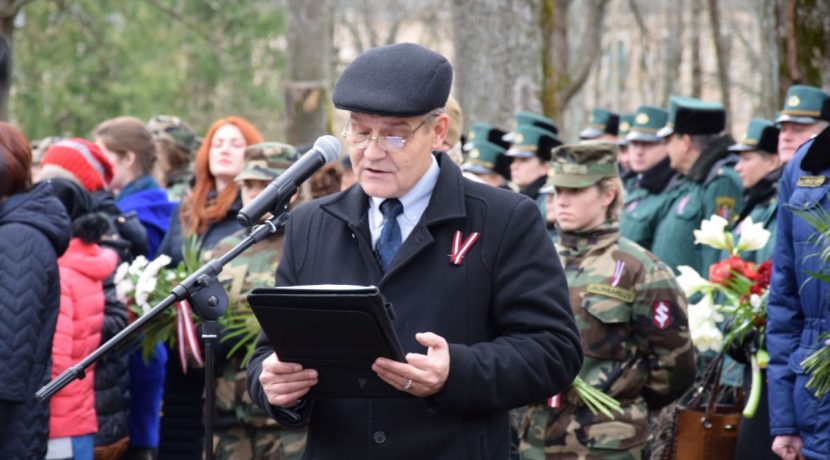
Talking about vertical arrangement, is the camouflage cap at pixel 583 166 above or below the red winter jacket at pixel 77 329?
above

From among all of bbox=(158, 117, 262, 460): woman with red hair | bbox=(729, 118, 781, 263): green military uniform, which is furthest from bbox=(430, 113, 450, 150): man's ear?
bbox=(729, 118, 781, 263): green military uniform

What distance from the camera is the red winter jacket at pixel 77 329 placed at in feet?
22.1

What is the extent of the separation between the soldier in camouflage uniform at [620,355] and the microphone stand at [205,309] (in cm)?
246

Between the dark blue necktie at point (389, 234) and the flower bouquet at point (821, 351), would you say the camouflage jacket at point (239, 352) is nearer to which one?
the flower bouquet at point (821, 351)

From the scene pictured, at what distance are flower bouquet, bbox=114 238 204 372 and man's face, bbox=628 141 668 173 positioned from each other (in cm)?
490

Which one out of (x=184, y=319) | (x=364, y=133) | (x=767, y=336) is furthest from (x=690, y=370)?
(x=364, y=133)

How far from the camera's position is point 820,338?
18.1ft

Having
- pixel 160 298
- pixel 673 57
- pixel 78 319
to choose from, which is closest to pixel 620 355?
pixel 160 298

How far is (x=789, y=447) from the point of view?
5848 mm

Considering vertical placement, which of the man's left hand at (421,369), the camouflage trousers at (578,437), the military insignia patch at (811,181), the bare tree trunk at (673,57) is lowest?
the bare tree trunk at (673,57)

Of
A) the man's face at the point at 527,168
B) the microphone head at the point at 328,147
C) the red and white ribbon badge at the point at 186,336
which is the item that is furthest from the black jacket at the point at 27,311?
the man's face at the point at 527,168

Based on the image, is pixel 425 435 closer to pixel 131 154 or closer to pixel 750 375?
pixel 750 375

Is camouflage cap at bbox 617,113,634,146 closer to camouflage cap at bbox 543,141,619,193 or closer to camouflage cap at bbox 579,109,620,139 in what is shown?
camouflage cap at bbox 579,109,620,139

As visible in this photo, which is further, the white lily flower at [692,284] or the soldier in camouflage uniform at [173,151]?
the soldier in camouflage uniform at [173,151]
